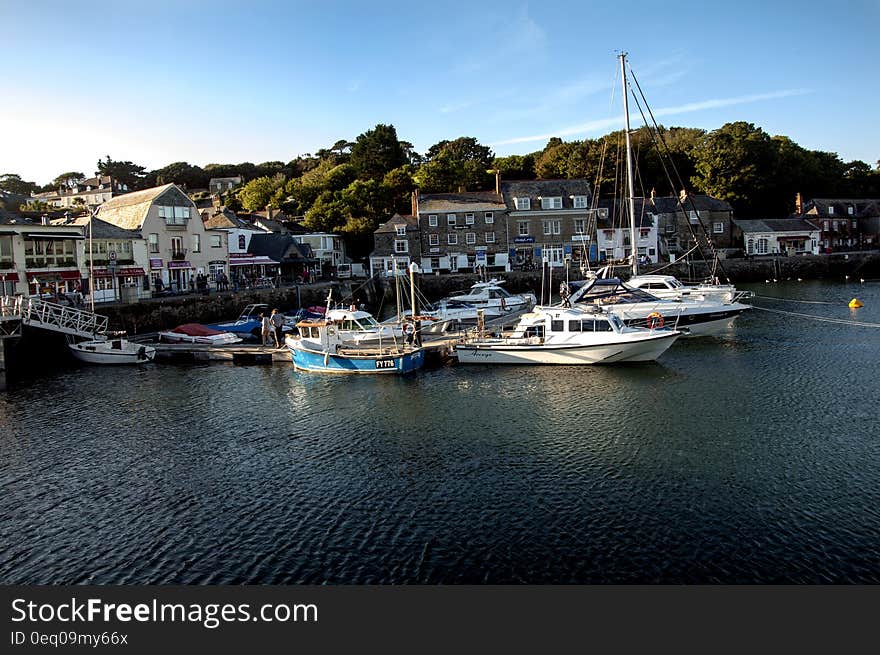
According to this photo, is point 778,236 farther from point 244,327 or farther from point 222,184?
point 222,184

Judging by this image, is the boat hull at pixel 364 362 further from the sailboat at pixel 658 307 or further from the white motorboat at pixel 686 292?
the white motorboat at pixel 686 292

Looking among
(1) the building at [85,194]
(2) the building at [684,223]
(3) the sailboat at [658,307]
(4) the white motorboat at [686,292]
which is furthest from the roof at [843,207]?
(1) the building at [85,194]

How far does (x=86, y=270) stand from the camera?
48062 mm

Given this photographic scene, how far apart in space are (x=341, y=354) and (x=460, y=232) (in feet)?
156

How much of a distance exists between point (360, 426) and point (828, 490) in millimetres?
14256

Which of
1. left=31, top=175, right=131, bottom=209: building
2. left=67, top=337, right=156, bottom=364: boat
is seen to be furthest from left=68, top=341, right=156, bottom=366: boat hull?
left=31, top=175, right=131, bottom=209: building

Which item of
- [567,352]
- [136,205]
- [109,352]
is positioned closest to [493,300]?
[567,352]

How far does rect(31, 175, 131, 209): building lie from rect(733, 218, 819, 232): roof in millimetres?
87709

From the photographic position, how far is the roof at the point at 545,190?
253 ft

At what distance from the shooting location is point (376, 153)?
335 feet

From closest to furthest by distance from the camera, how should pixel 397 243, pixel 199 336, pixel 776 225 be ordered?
pixel 199 336 < pixel 397 243 < pixel 776 225

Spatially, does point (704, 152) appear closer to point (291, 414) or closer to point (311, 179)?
point (311, 179)

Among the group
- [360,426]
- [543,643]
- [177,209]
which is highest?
[177,209]

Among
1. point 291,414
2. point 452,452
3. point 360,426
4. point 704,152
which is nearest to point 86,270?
point 291,414
